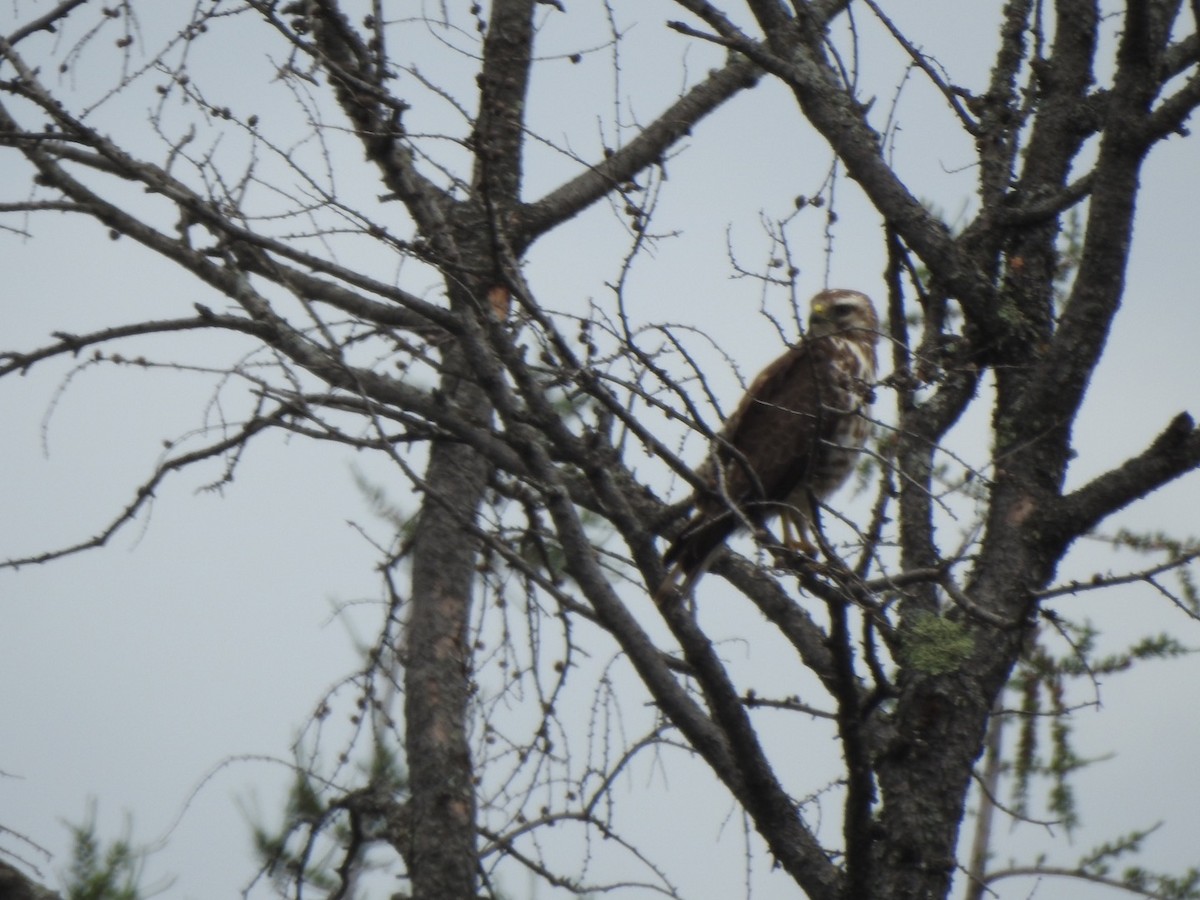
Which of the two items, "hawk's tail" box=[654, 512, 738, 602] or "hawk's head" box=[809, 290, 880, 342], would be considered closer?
"hawk's tail" box=[654, 512, 738, 602]

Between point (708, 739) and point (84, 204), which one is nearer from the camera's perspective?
point (708, 739)

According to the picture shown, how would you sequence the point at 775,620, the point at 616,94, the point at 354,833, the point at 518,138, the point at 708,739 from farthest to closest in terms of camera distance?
the point at 518,138, the point at 354,833, the point at 775,620, the point at 616,94, the point at 708,739

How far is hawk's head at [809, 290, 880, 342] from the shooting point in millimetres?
6453

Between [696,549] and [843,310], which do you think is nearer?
[696,549]

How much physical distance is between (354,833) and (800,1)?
2.81m

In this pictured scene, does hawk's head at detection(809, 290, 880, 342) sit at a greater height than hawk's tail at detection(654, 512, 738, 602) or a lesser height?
greater

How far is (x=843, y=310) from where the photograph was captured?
661 centimetres

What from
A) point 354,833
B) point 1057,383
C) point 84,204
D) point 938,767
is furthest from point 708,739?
point 84,204

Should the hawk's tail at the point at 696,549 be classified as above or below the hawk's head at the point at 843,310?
below

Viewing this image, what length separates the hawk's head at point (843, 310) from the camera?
6.45 m

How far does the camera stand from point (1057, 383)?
3822 millimetres

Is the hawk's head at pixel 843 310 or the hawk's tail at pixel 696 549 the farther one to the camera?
the hawk's head at pixel 843 310

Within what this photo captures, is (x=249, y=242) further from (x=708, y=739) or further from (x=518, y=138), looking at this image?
(x=518, y=138)

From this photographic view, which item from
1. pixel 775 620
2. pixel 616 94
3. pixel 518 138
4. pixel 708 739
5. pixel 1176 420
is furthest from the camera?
pixel 518 138
